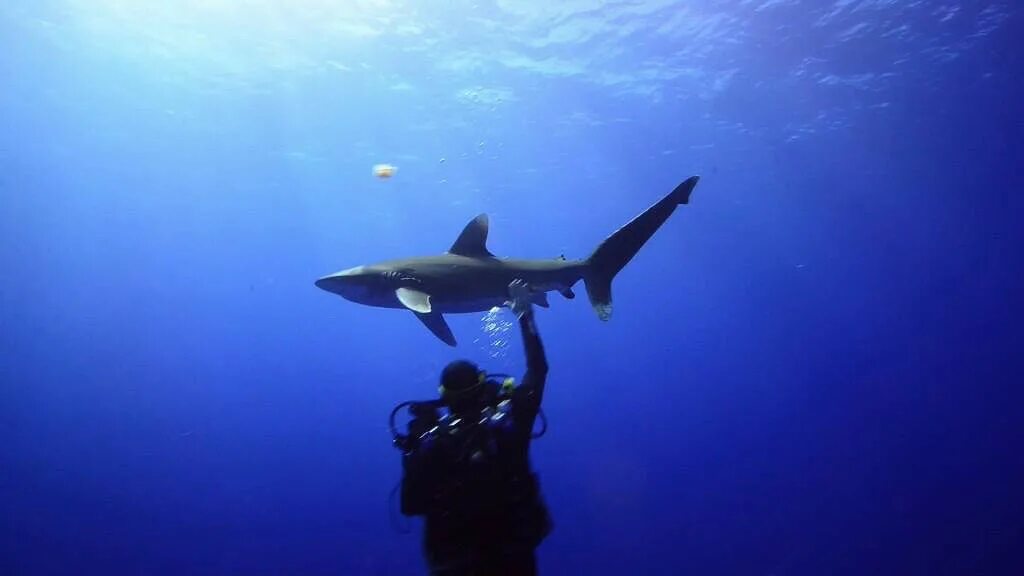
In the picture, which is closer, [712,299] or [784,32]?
[784,32]

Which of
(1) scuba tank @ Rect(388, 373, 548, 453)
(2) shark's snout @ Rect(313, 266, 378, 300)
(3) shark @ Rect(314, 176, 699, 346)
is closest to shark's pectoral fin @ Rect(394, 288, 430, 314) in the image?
(3) shark @ Rect(314, 176, 699, 346)

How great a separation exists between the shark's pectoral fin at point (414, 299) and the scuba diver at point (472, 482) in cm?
395

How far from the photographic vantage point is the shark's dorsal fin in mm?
8805

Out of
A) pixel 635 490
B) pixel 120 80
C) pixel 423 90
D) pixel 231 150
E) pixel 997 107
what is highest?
pixel 231 150

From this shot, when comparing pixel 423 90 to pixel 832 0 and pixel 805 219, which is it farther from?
pixel 805 219

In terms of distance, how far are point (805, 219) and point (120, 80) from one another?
175ft

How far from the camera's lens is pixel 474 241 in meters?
8.85

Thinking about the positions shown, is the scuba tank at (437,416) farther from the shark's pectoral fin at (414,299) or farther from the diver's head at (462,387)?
the shark's pectoral fin at (414,299)

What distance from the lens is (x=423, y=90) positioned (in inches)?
996

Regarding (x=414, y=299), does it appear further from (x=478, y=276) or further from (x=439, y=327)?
(x=478, y=276)

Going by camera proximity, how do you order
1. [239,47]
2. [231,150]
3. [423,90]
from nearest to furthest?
[239,47] → [423,90] → [231,150]

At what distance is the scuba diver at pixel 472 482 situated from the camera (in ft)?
12.9

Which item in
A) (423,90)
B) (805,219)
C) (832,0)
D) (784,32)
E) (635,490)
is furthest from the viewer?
(805,219)

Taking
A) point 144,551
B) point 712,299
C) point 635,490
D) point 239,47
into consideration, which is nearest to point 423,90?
point 239,47
